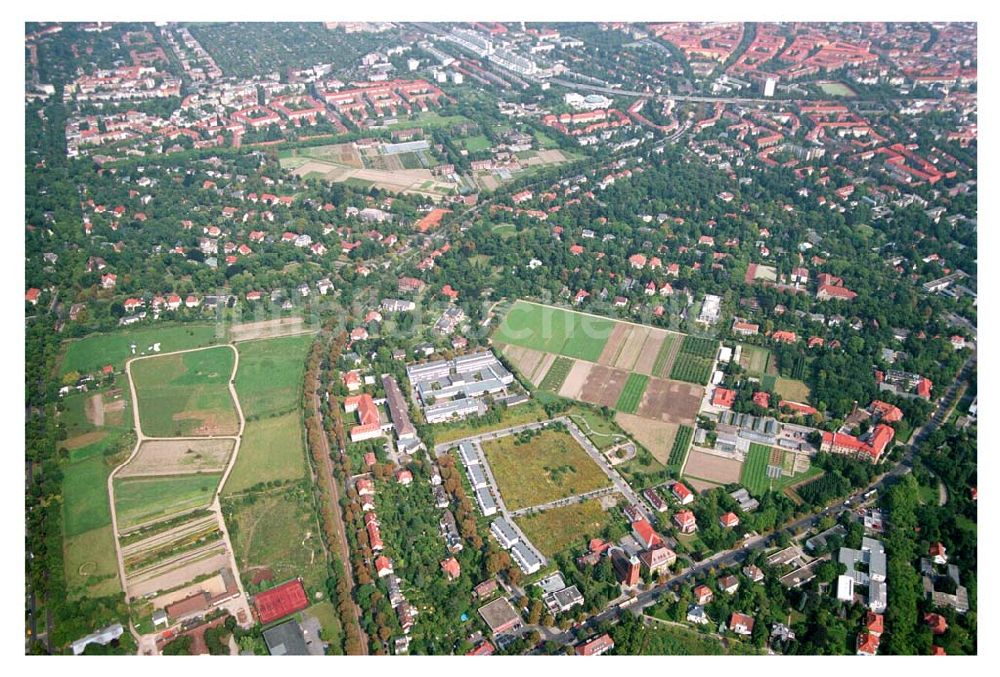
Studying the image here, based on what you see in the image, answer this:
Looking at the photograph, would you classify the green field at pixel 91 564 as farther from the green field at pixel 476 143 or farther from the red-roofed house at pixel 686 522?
the green field at pixel 476 143

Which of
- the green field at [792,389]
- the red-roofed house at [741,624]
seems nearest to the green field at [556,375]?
the green field at [792,389]

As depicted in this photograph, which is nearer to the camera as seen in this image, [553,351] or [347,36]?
[553,351]

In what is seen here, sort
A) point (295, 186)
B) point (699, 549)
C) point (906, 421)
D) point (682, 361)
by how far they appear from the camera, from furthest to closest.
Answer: point (295, 186)
point (682, 361)
point (906, 421)
point (699, 549)

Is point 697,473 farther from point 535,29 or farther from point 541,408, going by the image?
point 535,29

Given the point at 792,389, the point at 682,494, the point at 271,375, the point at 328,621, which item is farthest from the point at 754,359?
the point at 328,621

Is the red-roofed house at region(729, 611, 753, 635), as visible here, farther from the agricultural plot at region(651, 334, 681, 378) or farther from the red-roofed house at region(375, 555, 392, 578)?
the agricultural plot at region(651, 334, 681, 378)

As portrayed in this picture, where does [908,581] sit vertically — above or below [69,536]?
above

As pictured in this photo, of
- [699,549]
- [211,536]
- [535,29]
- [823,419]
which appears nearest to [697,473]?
[699,549]
